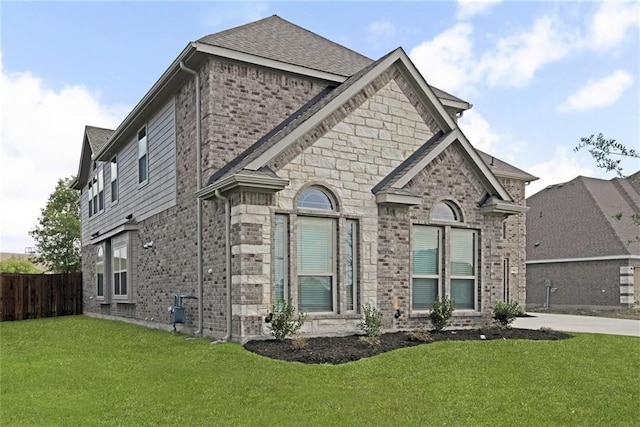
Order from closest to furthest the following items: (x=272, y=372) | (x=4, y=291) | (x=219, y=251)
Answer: (x=272, y=372)
(x=219, y=251)
(x=4, y=291)

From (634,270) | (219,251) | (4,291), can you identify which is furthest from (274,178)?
(634,270)

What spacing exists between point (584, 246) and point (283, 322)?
21.2 m

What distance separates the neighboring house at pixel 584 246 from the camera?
83.6 feet

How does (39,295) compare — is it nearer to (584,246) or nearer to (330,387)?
(330,387)

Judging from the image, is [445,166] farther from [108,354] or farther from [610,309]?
[610,309]

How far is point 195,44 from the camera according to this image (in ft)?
39.5

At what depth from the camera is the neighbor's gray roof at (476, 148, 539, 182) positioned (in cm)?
2258

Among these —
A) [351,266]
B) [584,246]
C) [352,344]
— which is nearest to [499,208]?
[351,266]

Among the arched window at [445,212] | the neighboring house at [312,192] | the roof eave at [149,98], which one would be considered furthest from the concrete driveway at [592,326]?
the roof eave at [149,98]

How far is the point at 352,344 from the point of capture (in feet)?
34.7

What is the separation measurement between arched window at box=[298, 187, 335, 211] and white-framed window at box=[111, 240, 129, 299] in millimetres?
8330

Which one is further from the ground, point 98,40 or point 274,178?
point 98,40

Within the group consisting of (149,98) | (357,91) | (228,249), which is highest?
(149,98)

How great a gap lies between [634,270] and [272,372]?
22.3m
